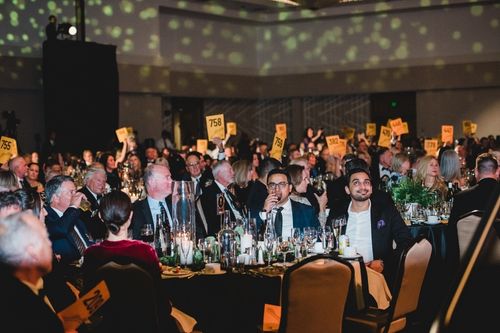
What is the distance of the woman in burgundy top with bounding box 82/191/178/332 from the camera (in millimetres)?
5180

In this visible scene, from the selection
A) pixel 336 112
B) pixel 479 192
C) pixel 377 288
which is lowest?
pixel 377 288

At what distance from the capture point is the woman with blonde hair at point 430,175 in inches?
389

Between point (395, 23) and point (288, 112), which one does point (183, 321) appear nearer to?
point (395, 23)

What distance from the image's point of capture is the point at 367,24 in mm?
24766

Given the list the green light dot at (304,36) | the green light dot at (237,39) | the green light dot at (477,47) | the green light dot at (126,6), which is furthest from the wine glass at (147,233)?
the green light dot at (304,36)

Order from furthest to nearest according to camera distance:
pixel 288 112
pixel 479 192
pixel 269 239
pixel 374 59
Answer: pixel 288 112
pixel 374 59
pixel 479 192
pixel 269 239

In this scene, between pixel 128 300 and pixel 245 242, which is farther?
pixel 245 242

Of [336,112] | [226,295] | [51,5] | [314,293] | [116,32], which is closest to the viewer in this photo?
[314,293]

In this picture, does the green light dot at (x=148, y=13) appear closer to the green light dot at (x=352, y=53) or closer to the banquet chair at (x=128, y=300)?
the green light dot at (x=352, y=53)

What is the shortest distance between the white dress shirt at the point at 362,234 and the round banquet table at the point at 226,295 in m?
1.40

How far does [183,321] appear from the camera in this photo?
5.66 meters

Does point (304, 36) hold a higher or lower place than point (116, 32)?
higher

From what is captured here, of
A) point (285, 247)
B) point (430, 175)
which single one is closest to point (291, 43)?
point (430, 175)

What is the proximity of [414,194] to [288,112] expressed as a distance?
17.2 m
